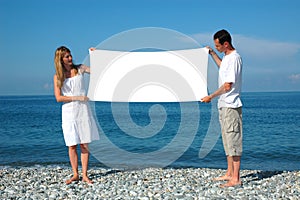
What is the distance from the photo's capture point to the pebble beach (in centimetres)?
593

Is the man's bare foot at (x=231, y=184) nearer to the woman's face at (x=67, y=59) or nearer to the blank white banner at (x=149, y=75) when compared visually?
the blank white banner at (x=149, y=75)

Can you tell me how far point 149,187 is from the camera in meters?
6.52

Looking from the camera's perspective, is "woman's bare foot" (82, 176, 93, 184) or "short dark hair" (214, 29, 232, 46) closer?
"short dark hair" (214, 29, 232, 46)

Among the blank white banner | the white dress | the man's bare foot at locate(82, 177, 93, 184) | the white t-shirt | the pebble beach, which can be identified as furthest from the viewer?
the blank white banner

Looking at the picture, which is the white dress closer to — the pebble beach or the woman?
the woman

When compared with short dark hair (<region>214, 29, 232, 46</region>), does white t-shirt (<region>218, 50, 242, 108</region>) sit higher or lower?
lower

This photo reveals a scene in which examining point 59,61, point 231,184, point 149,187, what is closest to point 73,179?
point 149,187

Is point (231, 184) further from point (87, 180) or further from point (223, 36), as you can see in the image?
point (87, 180)

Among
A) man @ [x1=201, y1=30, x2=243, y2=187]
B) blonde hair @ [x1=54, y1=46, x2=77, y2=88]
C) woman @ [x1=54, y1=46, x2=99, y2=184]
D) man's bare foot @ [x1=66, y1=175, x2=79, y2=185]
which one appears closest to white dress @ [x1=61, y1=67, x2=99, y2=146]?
woman @ [x1=54, y1=46, x2=99, y2=184]

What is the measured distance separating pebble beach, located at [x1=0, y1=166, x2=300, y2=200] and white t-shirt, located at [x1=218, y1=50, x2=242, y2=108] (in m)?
1.43

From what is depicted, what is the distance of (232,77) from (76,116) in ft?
8.89

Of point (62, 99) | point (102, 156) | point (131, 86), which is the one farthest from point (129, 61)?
point (102, 156)

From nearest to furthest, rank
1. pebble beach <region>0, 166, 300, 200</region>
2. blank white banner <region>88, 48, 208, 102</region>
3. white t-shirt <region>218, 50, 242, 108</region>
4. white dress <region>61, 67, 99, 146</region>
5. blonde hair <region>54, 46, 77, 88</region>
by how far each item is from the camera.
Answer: white t-shirt <region>218, 50, 242, 108</region> < pebble beach <region>0, 166, 300, 200</region> < blonde hair <region>54, 46, 77, 88</region> < white dress <region>61, 67, 99, 146</region> < blank white banner <region>88, 48, 208, 102</region>

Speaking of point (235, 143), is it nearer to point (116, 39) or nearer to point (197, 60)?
point (197, 60)
